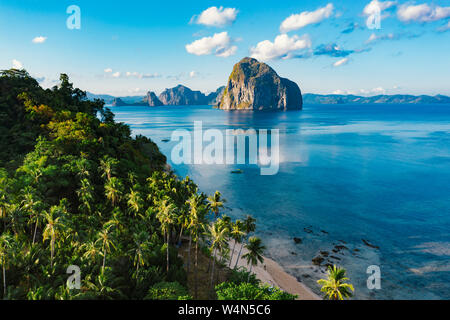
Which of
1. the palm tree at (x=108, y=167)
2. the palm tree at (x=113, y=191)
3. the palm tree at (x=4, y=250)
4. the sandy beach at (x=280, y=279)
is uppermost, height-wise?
the palm tree at (x=108, y=167)

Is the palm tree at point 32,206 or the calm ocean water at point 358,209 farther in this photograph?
the calm ocean water at point 358,209

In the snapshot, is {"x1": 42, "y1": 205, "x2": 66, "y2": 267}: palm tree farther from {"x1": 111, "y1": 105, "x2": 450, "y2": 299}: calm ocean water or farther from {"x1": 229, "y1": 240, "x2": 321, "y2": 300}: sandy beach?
{"x1": 111, "y1": 105, "x2": 450, "y2": 299}: calm ocean water

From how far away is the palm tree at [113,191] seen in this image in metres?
46.6

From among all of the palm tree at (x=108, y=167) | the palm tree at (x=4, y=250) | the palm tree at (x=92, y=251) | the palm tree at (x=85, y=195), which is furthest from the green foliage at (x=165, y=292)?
the palm tree at (x=108, y=167)

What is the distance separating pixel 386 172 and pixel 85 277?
108 meters

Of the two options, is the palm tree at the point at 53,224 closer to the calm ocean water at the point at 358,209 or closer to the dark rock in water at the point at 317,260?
the calm ocean water at the point at 358,209

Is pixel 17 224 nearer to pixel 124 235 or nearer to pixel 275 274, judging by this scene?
pixel 124 235

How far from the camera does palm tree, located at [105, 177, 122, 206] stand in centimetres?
4659
